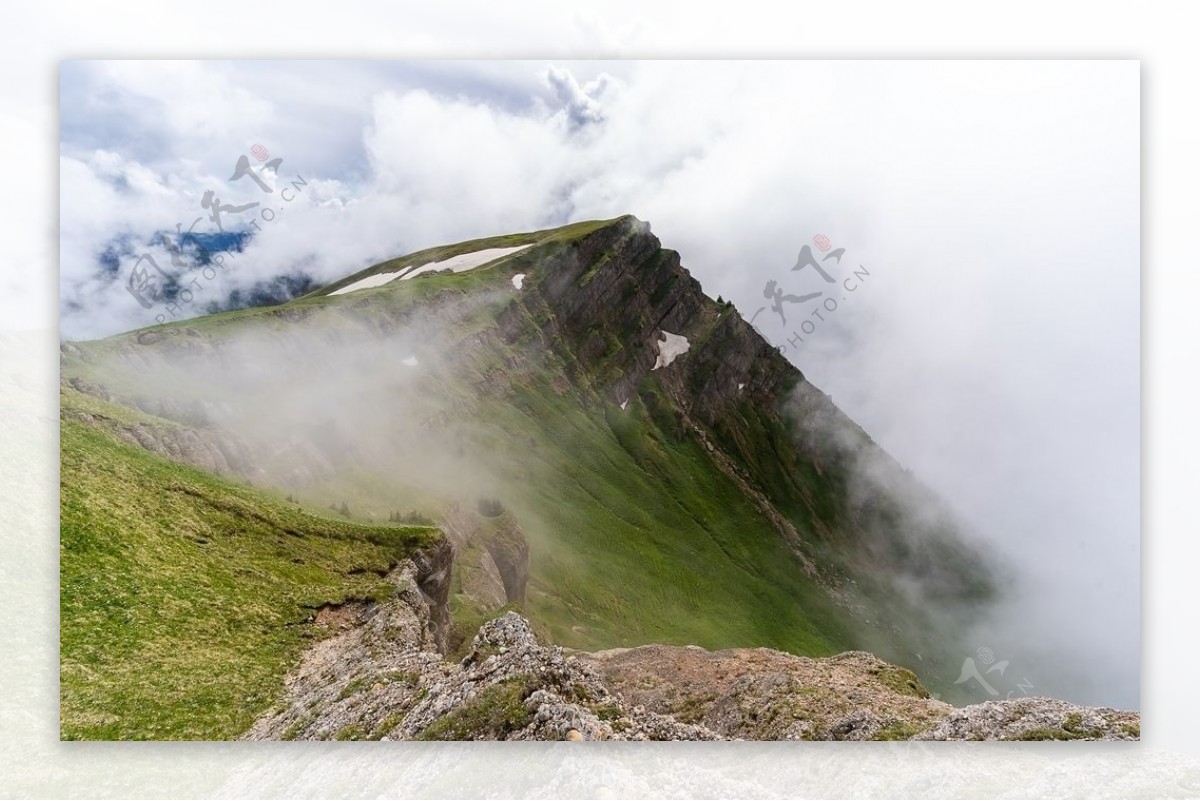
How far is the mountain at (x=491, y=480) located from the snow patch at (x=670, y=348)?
0.49ft

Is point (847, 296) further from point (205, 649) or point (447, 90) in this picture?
point (205, 649)

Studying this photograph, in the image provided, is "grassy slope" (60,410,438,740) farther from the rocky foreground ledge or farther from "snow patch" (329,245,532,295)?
"snow patch" (329,245,532,295)

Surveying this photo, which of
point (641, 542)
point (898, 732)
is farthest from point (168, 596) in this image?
point (641, 542)

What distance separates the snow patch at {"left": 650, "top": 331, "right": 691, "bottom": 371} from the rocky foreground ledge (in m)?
13.6

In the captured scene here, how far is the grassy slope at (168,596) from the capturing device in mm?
13156

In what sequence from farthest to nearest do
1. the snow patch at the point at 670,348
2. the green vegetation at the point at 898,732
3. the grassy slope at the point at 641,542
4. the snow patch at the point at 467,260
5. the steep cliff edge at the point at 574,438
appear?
1. the snow patch at the point at 670,348
2. the grassy slope at the point at 641,542
3. the snow patch at the point at 467,260
4. the steep cliff edge at the point at 574,438
5. the green vegetation at the point at 898,732

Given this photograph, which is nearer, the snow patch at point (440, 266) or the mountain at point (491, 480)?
the mountain at point (491, 480)

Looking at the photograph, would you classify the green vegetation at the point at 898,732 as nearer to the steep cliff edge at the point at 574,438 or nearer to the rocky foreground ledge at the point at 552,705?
the rocky foreground ledge at the point at 552,705

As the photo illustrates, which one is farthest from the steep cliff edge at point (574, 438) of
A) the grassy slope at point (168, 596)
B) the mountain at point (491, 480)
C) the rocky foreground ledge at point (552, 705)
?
the rocky foreground ledge at point (552, 705)

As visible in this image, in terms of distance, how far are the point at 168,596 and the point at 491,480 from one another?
9990 mm

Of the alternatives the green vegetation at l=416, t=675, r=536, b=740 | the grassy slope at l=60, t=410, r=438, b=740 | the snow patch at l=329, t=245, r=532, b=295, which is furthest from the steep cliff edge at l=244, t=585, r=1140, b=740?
the snow patch at l=329, t=245, r=532, b=295

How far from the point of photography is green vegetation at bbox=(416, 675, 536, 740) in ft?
42.5

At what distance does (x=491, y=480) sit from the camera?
71.6 ft

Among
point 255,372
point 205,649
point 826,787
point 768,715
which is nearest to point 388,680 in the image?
point 205,649
